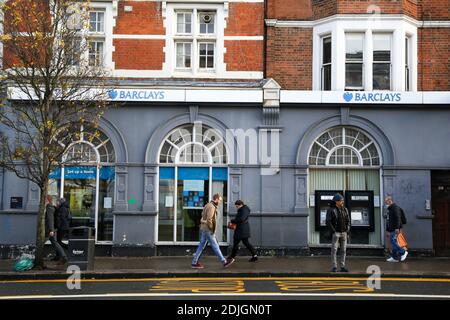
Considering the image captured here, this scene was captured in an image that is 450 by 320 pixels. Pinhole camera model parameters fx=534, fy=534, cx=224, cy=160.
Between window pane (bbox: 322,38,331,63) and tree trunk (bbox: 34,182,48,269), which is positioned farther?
window pane (bbox: 322,38,331,63)

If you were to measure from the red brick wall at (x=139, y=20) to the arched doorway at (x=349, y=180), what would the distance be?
6.04 m

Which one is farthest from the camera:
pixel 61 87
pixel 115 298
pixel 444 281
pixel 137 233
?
pixel 137 233

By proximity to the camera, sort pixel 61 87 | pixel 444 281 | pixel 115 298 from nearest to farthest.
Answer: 1. pixel 115 298
2. pixel 444 281
3. pixel 61 87

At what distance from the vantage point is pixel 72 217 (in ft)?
52.4

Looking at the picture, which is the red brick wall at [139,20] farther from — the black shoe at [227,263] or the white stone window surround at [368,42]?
the black shoe at [227,263]

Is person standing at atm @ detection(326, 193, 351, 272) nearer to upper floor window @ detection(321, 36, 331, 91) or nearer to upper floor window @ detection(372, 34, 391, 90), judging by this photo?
upper floor window @ detection(321, 36, 331, 91)

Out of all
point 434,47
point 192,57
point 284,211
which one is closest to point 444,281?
point 284,211

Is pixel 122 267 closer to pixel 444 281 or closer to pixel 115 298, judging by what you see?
pixel 115 298

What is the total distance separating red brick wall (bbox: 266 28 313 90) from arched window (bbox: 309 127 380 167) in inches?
67.4

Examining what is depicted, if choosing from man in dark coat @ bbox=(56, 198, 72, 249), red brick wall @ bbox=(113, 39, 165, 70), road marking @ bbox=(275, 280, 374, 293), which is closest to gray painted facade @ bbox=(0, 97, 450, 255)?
red brick wall @ bbox=(113, 39, 165, 70)

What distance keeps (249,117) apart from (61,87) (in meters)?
5.66

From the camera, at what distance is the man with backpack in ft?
47.5

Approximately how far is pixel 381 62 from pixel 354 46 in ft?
3.14

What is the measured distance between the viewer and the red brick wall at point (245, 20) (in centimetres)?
1636
